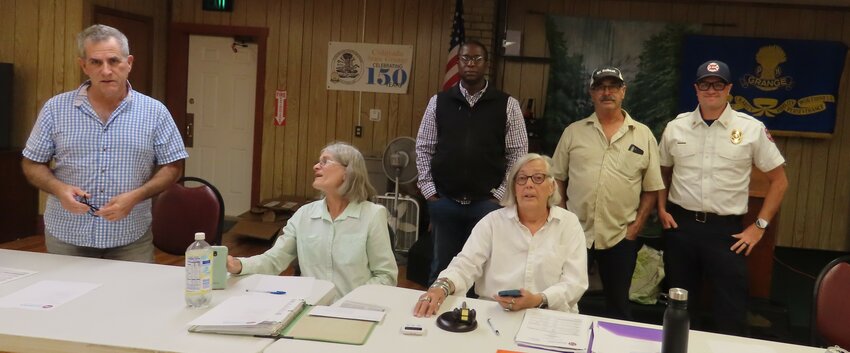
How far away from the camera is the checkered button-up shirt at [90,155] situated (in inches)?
102

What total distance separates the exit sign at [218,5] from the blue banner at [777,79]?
14.2 feet

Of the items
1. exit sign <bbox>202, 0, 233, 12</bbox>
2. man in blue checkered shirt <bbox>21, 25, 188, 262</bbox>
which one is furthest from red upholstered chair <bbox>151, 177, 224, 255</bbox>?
exit sign <bbox>202, 0, 233, 12</bbox>

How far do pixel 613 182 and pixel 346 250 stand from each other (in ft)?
4.26

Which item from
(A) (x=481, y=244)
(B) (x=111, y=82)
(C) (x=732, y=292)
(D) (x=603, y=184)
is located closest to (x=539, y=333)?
(A) (x=481, y=244)

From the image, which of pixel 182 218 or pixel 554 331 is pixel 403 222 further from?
pixel 554 331

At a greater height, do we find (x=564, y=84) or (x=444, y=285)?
(x=564, y=84)

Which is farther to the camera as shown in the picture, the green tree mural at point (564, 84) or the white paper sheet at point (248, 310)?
the green tree mural at point (564, 84)

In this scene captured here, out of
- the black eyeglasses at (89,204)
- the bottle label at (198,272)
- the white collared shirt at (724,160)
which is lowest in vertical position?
the bottle label at (198,272)

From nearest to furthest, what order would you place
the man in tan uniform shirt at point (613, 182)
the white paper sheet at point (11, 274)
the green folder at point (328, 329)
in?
the green folder at point (328, 329)
the white paper sheet at point (11, 274)
the man in tan uniform shirt at point (613, 182)

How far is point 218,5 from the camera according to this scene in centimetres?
667

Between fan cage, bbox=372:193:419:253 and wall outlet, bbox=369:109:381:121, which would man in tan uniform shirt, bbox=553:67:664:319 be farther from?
wall outlet, bbox=369:109:381:121

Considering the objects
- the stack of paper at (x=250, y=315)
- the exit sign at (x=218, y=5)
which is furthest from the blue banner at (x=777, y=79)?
the stack of paper at (x=250, y=315)

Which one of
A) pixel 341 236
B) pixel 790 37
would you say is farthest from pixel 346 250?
pixel 790 37

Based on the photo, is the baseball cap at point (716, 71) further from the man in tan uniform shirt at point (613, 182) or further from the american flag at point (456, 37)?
the american flag at point (456, 37)
